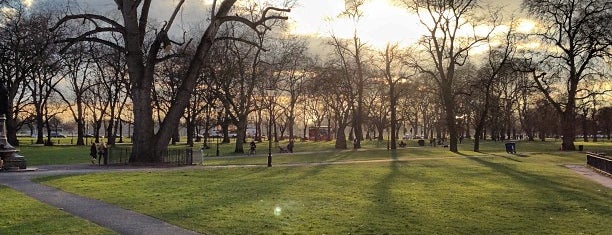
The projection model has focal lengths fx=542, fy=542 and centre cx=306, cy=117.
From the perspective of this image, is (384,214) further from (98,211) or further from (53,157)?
(53,157)

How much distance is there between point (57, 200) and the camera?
14.2 metres

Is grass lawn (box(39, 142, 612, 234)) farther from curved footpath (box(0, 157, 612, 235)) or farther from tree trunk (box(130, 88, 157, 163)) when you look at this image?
tree trunk (box(130, 88, 157, 163))

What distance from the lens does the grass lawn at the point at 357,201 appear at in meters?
10.9

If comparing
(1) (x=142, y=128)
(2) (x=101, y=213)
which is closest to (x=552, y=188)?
(2) (x=101, y=213)

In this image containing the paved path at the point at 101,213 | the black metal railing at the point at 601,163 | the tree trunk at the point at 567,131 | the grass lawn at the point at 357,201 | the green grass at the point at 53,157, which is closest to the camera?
the paved path at the point at 101,213

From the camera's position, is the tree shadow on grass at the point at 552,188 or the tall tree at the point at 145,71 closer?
the tree shadow on grass at the point at 552,188

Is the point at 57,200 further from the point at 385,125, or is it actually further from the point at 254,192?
the point at 385,125

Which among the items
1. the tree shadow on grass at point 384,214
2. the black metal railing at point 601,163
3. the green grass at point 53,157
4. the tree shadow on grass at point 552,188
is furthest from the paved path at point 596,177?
the green grass at point 53,157

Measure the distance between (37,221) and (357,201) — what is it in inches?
304

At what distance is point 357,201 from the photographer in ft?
47.8

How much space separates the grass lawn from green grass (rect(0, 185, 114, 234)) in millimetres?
1625

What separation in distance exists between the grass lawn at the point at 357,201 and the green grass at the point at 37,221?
163 cm

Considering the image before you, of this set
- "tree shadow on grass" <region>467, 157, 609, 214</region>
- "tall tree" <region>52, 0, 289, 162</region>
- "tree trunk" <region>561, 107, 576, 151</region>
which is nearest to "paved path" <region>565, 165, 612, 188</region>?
"tree shadow on grass" <region>467, 157, 609, 214</region>

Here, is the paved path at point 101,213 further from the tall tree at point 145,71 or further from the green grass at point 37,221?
the tall tree at point 145,71
